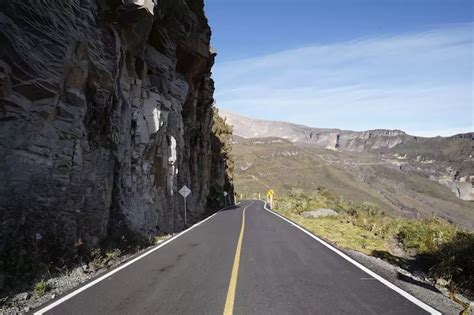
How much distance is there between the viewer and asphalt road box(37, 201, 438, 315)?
5.95 metres

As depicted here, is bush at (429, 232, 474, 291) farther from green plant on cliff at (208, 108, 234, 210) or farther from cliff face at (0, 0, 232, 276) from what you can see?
green plant on cliff at (208, 108, 234, 210)

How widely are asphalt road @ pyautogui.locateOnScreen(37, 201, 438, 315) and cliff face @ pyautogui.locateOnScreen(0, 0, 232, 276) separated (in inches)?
95.9

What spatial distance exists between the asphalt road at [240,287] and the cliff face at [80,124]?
2437mm

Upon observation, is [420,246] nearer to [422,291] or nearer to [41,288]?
[422,291]

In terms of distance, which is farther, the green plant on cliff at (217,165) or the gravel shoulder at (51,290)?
the green plant on cliff at (217,165)

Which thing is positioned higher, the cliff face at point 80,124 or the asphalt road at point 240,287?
the cliff face at point 80,124

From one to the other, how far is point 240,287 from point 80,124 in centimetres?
697

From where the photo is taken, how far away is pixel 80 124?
11023 mm

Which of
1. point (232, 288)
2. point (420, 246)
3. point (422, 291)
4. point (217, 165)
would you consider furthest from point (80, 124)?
point (217, 165)

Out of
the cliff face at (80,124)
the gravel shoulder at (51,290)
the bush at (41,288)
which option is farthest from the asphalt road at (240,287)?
the cliff face at (80,124)

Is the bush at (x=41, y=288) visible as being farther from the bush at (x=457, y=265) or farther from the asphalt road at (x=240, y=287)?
the bush at (x=457, y=265)

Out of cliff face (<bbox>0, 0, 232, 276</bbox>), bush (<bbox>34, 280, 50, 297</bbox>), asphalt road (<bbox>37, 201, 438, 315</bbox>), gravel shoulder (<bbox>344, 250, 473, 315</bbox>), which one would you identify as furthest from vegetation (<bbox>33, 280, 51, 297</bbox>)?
gravel shoulder (<bbox>344, 250, 473, 315</bbox>)

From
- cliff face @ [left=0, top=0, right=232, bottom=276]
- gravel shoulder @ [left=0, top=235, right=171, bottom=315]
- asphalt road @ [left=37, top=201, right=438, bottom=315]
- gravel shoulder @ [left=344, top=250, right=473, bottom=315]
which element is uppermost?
cliff face @ [left=0, top=0, right=232, bottom=276]

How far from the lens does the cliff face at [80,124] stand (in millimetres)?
8703
